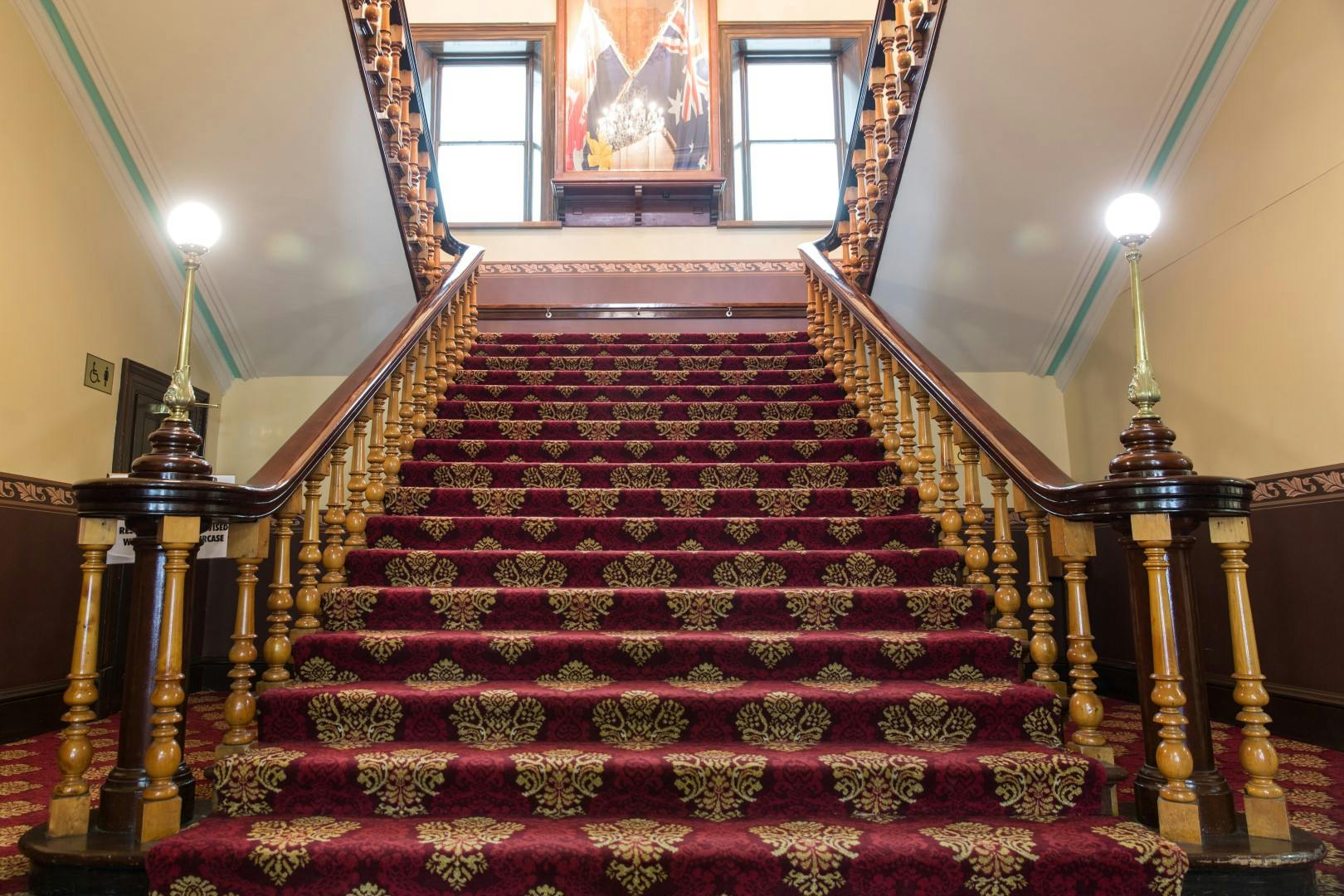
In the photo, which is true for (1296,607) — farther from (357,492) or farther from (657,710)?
(357,492)

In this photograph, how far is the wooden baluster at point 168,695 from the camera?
2.10 meters

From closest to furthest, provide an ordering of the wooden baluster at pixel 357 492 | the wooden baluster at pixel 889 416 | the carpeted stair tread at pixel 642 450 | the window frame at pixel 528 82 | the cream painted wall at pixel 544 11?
the wooden baluster at pixel 357 492
the wooden baluster at pixel 889 416
the carpeted stair tread at pixel 642 450
the window frame at pixel 528 82
the cream painted wall at pixel 544 11

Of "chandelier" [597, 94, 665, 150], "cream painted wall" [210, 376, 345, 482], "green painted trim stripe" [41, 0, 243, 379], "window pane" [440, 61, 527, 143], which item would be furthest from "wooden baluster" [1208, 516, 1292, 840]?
"window pane" [440, 61, 527, 143]

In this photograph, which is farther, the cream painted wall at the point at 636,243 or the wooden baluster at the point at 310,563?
the cream painted wall at the point at 636,243

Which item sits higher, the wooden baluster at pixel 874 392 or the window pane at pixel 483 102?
the window pane at pixel 483 102

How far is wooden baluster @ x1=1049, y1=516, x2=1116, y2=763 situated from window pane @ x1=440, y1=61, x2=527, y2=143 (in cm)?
703

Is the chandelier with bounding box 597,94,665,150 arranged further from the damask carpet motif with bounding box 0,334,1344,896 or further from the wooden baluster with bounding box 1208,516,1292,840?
the wooden baluster with bounding box 1208,516,1292,840

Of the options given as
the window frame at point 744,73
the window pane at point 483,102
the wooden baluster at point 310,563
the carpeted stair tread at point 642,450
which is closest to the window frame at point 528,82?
the window pane at point 483,102

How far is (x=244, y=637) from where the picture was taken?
97.7 inches

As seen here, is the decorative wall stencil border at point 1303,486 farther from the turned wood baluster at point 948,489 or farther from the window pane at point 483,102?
the window pane at point 483,102

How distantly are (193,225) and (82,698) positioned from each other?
1311 mm

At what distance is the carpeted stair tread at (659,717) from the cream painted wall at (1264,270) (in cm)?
203

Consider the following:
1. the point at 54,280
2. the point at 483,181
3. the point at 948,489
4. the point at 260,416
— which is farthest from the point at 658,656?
the point at 483,181

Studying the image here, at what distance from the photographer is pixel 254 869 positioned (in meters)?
2.00
